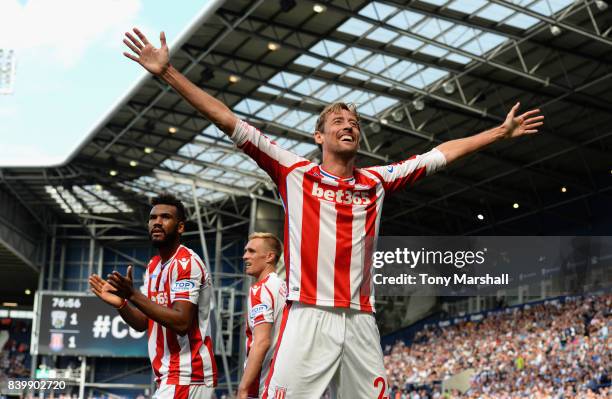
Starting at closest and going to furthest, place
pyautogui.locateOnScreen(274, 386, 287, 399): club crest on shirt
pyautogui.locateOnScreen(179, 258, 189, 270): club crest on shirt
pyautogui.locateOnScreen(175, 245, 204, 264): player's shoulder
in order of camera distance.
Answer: pyautogui.locateOnScreen(274, 386, 287, 399): club crest on shirt, pyautogui.locateOnScreen(179, 258, 189, 270): club crest on shirt, pyautogui.locateOnScreen(175, 245, 204, 264): player's shoulder

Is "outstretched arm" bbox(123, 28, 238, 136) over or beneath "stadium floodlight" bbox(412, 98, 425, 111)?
beneath

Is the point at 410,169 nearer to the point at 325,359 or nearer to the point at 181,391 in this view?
the point at 325,359

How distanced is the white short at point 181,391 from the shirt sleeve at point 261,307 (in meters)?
1.03

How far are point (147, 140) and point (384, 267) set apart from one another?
1001 inches

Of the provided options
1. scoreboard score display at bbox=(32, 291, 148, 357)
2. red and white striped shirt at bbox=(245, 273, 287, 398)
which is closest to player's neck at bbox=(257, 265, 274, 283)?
red and white striped shirt at bbox=(245, 273, 287, 398)

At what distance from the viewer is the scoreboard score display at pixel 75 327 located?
4350 cm

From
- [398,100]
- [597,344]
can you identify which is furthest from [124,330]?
[597,344]

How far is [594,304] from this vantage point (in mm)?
31984

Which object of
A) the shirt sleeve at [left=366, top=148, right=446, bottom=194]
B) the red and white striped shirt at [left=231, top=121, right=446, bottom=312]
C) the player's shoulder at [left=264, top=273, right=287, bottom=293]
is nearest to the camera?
the red and white striped shirt at [left=231, top=121, right=446, bottom=312]

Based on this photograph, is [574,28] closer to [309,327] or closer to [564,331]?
[564,331]

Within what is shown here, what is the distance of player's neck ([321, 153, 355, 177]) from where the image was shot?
205 inches

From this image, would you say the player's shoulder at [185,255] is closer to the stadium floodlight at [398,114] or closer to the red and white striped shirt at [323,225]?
the red and white striped shirt at [323,225]

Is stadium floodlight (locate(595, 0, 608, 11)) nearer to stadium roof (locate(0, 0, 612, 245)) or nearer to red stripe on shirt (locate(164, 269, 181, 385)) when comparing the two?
stadium roof (locate(0, 0, 612, 245))

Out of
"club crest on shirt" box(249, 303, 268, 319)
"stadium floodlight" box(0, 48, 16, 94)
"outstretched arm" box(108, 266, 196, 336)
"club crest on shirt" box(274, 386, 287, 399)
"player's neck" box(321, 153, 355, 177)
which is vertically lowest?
"club crest on shirt" box(274, 386, 287, 399)
